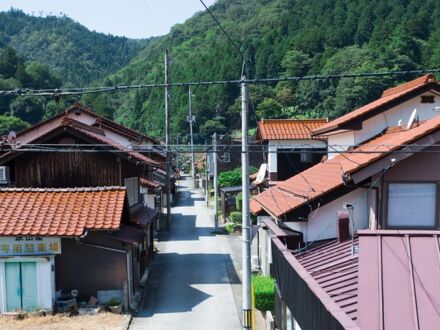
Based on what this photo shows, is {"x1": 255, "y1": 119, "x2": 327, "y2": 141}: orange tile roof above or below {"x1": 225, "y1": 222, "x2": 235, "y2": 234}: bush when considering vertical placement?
above

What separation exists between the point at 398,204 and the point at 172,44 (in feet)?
424

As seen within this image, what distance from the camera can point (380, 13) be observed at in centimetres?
8650

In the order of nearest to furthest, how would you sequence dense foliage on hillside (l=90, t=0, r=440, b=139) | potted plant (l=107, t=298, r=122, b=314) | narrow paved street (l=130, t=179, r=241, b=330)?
narrow paved street (l=130, t=179, r=241, b=330)
potted plant (l=107, t=298, r=122, b=314)
dense foliage on hillside (l=90, t=0, r=440, b=139)

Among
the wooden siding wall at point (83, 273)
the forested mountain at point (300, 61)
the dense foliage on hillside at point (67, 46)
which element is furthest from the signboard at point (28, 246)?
the dense foliage on hillside at point (67, 46)

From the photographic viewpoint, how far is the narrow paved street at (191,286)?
15104 millimetres

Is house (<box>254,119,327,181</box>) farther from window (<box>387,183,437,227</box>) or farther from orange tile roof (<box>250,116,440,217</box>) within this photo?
window (<box>387,183,437,227</box>)

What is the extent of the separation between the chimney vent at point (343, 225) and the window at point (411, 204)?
0.91 meters

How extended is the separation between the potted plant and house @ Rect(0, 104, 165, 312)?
0.24m

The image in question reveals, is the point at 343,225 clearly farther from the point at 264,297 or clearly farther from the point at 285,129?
the point at 285,129

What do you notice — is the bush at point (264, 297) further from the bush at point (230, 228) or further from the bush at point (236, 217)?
the bush at point (236, 217)

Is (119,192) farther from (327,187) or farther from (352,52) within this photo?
(352,52)

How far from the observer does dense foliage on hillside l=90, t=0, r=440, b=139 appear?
58.9 m

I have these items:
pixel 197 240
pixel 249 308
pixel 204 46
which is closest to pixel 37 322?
pixel 249 308

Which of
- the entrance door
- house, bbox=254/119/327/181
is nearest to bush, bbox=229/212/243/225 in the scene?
house, bbox=254/119/327/181
